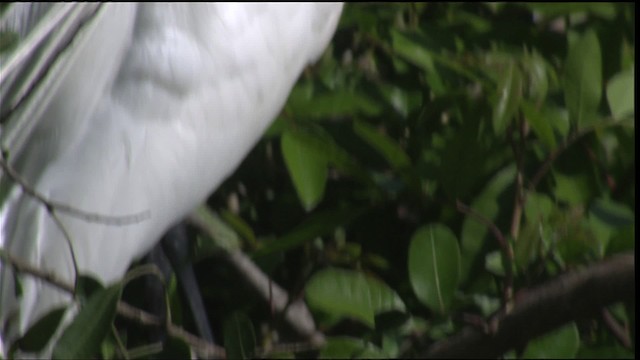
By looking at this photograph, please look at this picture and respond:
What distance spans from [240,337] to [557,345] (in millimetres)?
331

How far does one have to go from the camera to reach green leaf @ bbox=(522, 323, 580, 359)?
1.02 metres

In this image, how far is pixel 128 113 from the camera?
3.76 ft

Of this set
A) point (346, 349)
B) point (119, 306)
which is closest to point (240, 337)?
point (119, 306)

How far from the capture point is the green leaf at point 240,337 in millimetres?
813

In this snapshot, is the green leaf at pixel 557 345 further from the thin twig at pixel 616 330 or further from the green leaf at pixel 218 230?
the green leaf at pixel 218 230

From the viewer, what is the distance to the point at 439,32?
1220 mm

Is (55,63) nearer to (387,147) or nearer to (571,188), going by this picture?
(387,147)

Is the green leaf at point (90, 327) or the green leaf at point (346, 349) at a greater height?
the green leaf at point (90, 327)

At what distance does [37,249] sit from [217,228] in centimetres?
20

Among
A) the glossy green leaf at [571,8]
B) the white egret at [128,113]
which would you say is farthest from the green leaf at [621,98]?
the white egret at [128,113]

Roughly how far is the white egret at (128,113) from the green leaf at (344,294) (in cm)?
22

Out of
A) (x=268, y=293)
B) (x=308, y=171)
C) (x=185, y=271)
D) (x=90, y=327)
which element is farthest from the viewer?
(x=185, y=271)

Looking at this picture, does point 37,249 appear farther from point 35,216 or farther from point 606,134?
point 606,134

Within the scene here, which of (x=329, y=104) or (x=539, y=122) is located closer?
(x=539, y=122)
